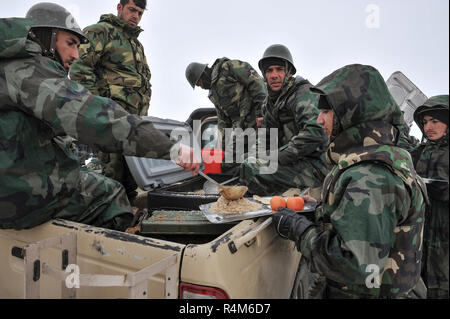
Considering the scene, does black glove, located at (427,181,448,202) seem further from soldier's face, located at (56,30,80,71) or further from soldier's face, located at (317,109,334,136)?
soldier's face, located at (56,30,80,71)

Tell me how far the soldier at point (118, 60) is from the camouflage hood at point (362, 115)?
9.26ft

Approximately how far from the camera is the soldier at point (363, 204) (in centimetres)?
137

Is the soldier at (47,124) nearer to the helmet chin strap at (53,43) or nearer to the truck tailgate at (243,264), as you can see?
the helmet chin strap at (53,43)

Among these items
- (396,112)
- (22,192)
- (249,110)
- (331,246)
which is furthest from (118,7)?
(331,246)

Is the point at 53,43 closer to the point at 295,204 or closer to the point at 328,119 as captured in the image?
the point at 328,119

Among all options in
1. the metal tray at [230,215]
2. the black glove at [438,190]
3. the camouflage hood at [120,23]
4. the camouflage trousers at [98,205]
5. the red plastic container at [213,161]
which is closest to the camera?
the metal tray at [230,215]

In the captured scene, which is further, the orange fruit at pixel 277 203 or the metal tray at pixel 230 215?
the orange fruit at pixel 277 203

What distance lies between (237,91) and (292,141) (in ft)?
6.54

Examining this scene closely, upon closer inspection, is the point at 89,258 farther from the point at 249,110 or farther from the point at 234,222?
the point at 249,110

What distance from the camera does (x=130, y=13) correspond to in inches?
153

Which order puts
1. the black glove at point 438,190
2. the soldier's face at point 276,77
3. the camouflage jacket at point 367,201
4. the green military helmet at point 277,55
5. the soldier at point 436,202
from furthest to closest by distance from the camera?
the green military helmet at point 277,55 → the soldier's face at point 276,77 → the soldier at point 436,202 → the black glove at point 438,190 → the camouflage jacket at point 367,201

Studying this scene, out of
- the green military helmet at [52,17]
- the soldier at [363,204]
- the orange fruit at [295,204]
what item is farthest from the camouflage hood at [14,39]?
the orange fruit at [295,204]

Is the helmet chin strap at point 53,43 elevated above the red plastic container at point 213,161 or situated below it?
above

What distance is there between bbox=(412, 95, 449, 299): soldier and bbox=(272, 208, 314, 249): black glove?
7.63ft
